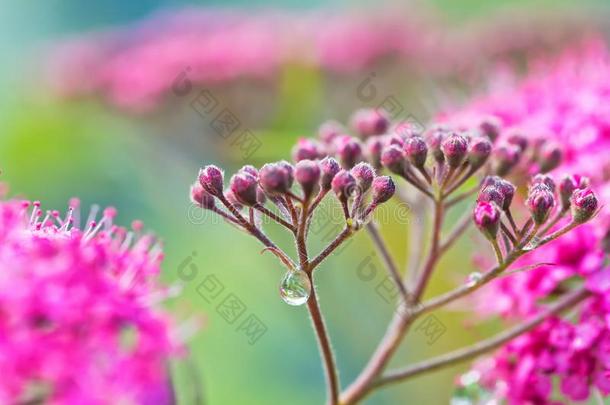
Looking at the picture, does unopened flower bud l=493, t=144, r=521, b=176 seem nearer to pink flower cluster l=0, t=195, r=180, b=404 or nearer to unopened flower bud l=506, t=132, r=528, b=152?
unopened flower bud l=506, t=132, r=528, b=152

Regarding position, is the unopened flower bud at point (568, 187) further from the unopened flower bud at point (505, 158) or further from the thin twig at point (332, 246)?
the thin twig at point (332, 246)

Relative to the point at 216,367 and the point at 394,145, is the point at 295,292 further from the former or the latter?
the point at 216,367

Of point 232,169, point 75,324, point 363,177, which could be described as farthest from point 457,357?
point 232,169

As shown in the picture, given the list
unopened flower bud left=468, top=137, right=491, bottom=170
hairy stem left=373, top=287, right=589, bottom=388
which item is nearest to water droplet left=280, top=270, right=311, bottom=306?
hairy stem left=373, top=287, right=589, bottom=388

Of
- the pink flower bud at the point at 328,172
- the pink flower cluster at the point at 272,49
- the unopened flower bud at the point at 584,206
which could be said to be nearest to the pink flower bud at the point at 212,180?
the pink flower bud at the point at 328,172

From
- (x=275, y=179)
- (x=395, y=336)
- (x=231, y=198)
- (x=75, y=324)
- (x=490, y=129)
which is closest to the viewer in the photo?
(x=75, y=324)

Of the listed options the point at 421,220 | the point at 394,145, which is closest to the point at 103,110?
the point at 421,220

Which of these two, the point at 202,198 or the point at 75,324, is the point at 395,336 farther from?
the point at 75,324
